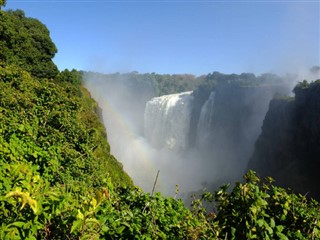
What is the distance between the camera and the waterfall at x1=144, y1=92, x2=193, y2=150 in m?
70.9

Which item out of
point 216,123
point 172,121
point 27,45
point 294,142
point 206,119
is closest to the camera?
point 27,45

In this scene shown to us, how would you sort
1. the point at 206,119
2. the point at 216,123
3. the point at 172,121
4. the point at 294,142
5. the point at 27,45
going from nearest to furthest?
the point at 27,45
the point at 294,142
the point at 216,123
the point at 206,119
the point at 172,121

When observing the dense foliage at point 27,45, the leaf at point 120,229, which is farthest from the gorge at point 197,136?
the leaf at point 120,229

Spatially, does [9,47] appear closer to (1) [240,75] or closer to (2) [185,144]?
(2) [185,144]

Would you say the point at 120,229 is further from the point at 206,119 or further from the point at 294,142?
the point at 206,119

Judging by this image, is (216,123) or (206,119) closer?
(216,123)

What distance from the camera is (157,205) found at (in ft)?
15.7

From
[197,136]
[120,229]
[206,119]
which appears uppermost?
[206,119]

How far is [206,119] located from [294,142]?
29532mm

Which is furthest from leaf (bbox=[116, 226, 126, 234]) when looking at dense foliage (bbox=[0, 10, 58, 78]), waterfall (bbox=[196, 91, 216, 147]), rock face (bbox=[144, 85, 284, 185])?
waterfall (bbox=[196, 91, 216, 147])

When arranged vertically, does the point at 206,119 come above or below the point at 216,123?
above

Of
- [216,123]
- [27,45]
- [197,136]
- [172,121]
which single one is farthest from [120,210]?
[172,121]

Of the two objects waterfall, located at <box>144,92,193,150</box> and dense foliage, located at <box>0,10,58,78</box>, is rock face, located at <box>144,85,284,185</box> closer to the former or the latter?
waterfall, located at <box>144,92,193,150</box>

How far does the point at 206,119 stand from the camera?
6469 centimetres
